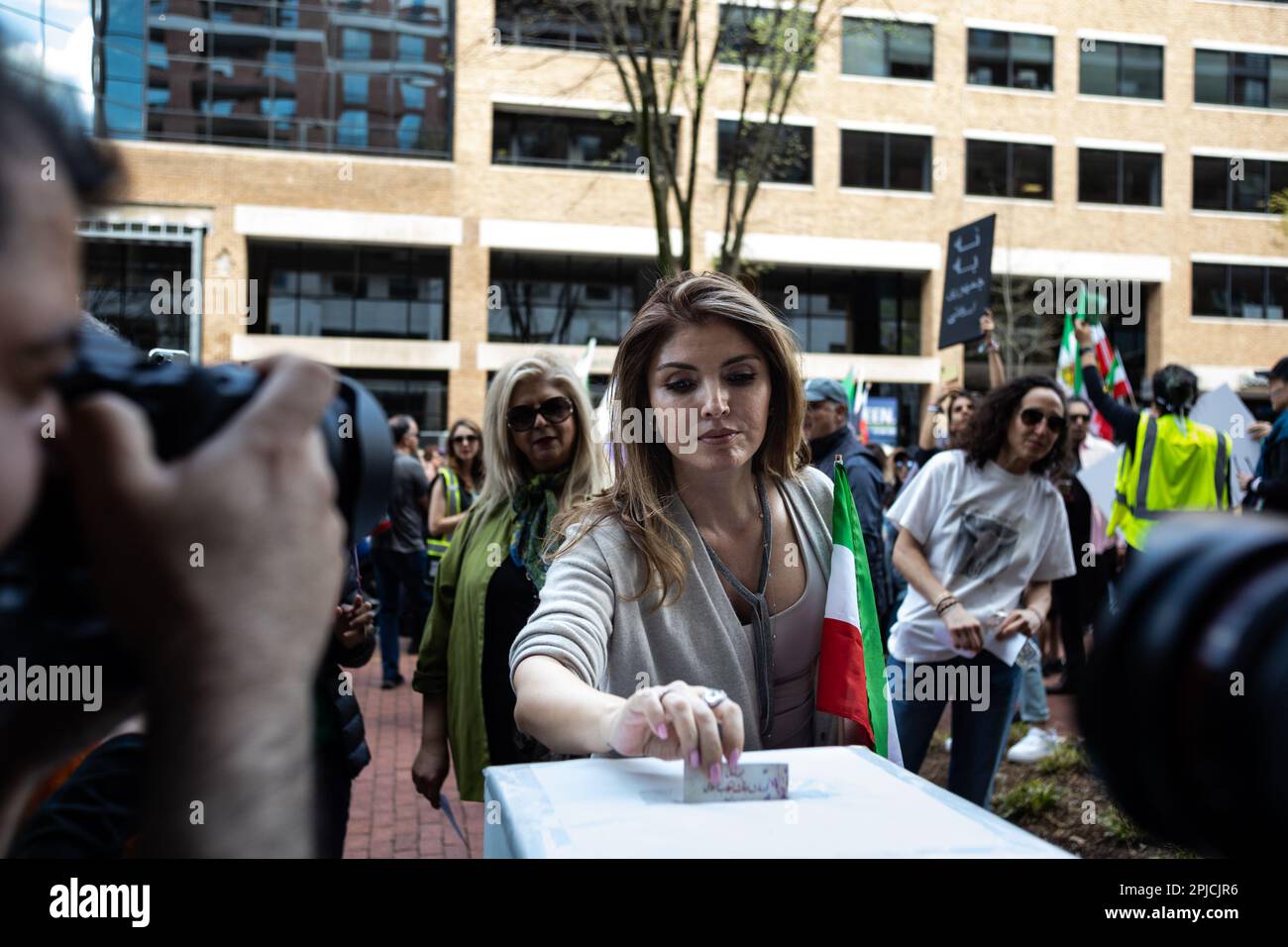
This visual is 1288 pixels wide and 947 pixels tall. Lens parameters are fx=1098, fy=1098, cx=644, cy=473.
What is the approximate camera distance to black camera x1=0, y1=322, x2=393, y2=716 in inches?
17.9

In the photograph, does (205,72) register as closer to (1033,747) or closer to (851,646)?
(851,646)

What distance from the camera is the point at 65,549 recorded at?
1.50 ft

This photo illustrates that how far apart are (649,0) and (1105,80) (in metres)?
14.7

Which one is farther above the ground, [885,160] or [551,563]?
[885,160]

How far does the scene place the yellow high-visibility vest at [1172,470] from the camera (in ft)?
6.43

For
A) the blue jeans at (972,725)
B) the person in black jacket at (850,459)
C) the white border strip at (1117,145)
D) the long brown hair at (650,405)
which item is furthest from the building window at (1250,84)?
the long brown hair at (650,405)

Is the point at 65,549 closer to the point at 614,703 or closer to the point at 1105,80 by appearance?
the point at 614,703

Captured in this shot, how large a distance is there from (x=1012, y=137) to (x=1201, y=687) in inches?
1066

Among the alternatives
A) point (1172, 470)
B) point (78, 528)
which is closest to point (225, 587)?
point (78, 528)

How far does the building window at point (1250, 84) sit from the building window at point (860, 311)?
830 centimetres

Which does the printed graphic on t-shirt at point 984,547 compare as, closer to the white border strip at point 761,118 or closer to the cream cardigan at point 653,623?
the cream cardigan at point 653,623

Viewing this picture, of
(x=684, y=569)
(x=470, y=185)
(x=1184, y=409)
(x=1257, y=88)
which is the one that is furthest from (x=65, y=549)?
(x=470, y=185)

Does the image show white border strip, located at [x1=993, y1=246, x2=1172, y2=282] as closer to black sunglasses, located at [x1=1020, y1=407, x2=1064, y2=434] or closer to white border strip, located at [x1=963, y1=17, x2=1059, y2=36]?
white border strip, located at [x1=963, y1=17, x2=1059, y2=36]

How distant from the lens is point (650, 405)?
2.06 metres
